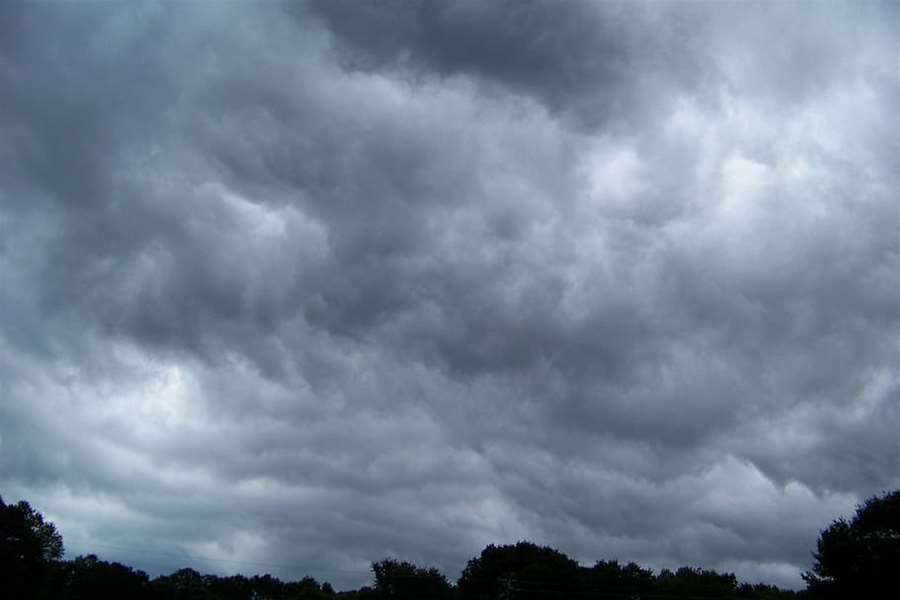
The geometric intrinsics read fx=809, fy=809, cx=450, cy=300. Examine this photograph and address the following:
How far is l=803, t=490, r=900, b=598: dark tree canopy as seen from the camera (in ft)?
309

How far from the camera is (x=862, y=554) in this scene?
323 feet

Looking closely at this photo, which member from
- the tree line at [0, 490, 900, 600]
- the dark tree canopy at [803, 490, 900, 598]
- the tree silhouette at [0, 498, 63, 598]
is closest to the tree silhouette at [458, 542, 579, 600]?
the tree line at [0, 490, 900, 600]

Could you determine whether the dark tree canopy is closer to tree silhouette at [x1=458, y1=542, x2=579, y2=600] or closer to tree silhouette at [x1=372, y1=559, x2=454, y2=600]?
tree silhouette at [x1=458, y1=542, x2=579, y2=600]

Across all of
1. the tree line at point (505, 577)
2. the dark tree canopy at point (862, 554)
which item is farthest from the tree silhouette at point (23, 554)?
the dark tree canopy at point (862, 554)

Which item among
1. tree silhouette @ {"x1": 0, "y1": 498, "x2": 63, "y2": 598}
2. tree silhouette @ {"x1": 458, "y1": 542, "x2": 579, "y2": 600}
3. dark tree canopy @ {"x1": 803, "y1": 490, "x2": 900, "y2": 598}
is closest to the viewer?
dark tree canopy @ {"x1": 803, "y1": 490, "x2": 900, "y2": 598}

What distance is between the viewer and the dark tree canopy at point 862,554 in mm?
94188

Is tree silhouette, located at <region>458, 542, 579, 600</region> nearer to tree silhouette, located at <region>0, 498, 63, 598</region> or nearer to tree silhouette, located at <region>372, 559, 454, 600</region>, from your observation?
tree silhouette, located at <region>372, 559, 454, 600</region>

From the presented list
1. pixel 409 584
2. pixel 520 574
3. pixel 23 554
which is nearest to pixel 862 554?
pixel 520 574

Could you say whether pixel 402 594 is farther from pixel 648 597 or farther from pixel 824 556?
pixel 824 556

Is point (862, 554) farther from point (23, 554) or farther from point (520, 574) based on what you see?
point (23, 554)

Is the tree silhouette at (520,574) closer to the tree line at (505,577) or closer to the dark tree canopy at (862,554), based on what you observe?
the tree line at (505,577)

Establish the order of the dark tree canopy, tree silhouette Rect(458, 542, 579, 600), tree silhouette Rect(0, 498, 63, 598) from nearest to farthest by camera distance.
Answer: the dark tree canopy, tree silhouette Rect(0, 498, 63, 598), tree silhouette Rect(458, 542, 579, 600)

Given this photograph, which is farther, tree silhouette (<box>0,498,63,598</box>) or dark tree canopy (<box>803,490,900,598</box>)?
tree silhouette (<box>0,498,63,598</box>)

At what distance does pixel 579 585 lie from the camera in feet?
516
